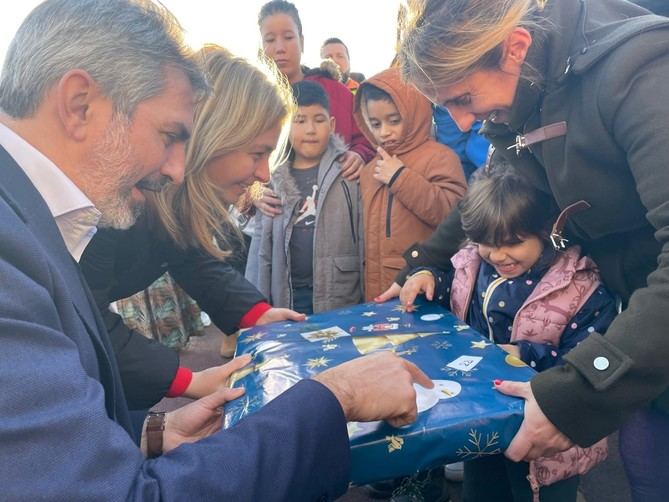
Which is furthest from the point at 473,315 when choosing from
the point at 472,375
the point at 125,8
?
the point at 125,8

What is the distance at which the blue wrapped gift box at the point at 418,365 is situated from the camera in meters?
1.06

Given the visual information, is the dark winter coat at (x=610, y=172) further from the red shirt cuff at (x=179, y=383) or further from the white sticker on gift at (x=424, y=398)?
the red shirt cuff at (x=179, y=383)

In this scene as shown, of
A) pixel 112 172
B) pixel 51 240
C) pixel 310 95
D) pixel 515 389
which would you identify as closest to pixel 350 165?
pixel 310 95

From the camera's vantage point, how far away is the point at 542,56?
1.34m

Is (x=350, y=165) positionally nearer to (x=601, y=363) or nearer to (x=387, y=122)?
(x=387, y=122)

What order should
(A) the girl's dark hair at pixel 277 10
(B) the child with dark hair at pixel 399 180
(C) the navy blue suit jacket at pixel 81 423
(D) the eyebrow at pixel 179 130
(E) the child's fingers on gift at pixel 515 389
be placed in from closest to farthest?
1. (C) the navy blue suit jacket at pixel 81 423
2. (E) the child's fingers on gift at pixel 515 389
3. (D) the eyebrow at pixel 179 130
4. (B) the child with dark hair at pixel 399 180
5. (A) the girl's dark hair at pixel 277 10

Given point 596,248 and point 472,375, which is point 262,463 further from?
point 596,248

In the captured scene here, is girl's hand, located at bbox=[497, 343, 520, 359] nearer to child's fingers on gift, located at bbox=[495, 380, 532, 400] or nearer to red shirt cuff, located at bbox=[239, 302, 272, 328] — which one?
child's fingers on gift, located at bbox=[495, 380, 532, 400]

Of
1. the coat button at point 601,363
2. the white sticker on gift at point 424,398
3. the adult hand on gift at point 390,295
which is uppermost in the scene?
the coat button at point 601,363

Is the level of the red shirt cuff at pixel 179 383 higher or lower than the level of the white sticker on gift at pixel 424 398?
lower

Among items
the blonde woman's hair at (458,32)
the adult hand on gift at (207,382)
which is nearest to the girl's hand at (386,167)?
the blonde woman's hair at (458,32)

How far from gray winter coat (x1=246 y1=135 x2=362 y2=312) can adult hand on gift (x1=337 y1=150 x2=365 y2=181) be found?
3cm

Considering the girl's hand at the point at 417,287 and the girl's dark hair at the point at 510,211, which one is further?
the girl's hand at the point at 417,287

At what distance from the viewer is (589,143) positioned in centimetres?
127
